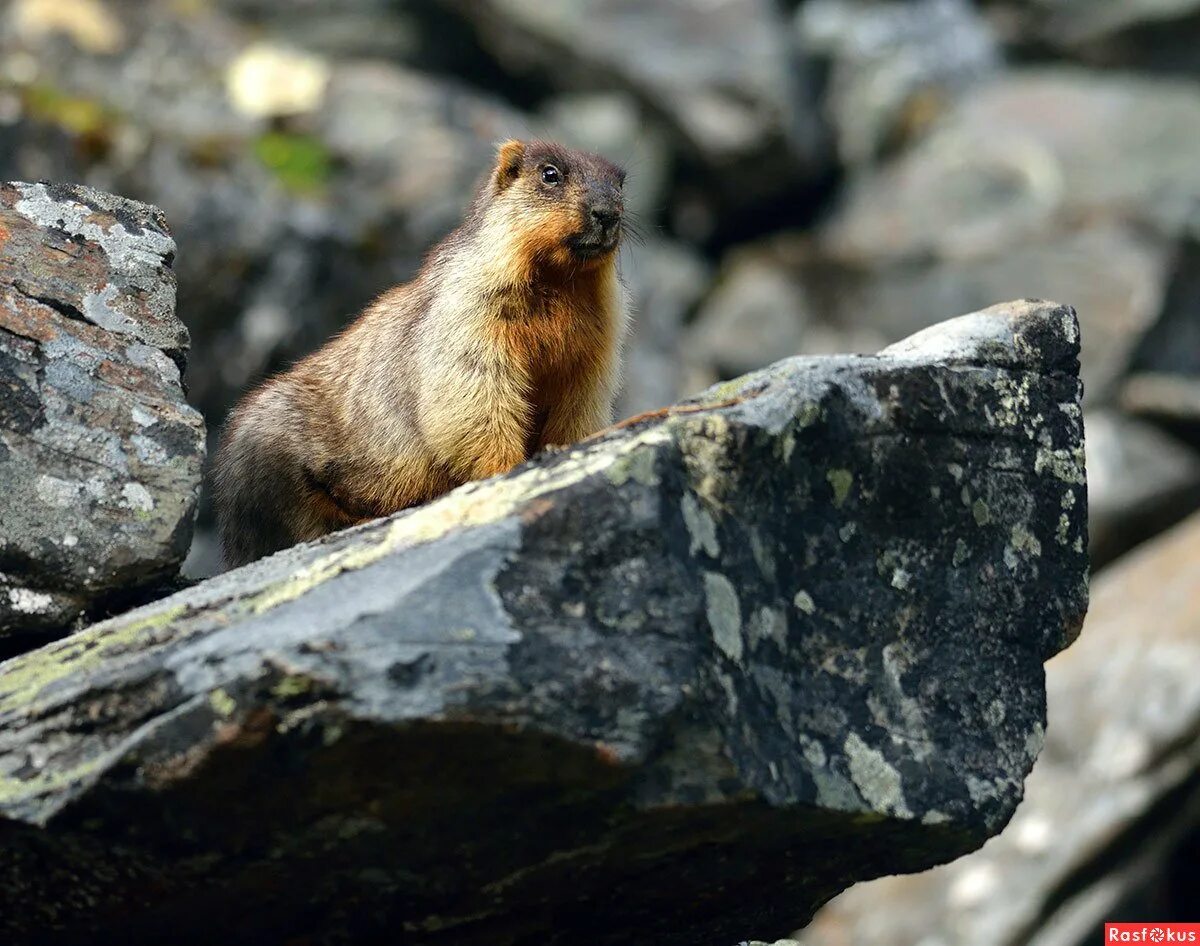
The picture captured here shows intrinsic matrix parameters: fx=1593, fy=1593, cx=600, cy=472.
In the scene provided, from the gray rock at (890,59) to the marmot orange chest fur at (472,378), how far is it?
721 inches

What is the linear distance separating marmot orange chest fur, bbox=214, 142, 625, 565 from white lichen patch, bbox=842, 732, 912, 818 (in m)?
3.05

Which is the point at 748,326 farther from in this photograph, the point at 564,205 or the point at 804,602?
the point at 804,602

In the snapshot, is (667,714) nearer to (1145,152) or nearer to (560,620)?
(560,620)

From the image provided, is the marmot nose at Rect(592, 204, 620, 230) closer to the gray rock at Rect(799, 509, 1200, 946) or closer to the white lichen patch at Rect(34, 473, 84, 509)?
the white lichen patch at Rect(34, 473, 84, 509)

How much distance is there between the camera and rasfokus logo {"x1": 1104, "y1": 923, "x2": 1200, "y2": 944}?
12797mm

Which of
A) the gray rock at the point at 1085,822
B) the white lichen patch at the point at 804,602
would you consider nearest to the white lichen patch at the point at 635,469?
the white lichen patch at the point at 804,602

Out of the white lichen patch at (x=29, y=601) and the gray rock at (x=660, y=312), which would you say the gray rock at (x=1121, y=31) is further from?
the white lichen patch at (x=29, y=601)

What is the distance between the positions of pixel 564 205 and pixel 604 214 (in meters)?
0.23

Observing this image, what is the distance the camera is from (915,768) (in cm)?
570

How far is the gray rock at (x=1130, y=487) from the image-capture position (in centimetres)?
2002

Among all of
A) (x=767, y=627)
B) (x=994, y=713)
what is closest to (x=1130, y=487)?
(x=994, y=713)

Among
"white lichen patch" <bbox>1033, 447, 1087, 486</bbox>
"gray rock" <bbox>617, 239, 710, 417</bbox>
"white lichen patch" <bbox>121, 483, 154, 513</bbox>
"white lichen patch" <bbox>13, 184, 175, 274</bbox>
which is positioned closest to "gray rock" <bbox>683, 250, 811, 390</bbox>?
"gray rock" <bbox>617, 239, 710, 417</bbox>

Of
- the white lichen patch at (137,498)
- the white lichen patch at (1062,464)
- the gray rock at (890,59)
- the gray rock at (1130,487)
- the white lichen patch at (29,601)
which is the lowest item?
the gray rock at (1130,487)

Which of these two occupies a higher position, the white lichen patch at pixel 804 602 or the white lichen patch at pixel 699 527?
the white lichen patch at pixel 699 527
